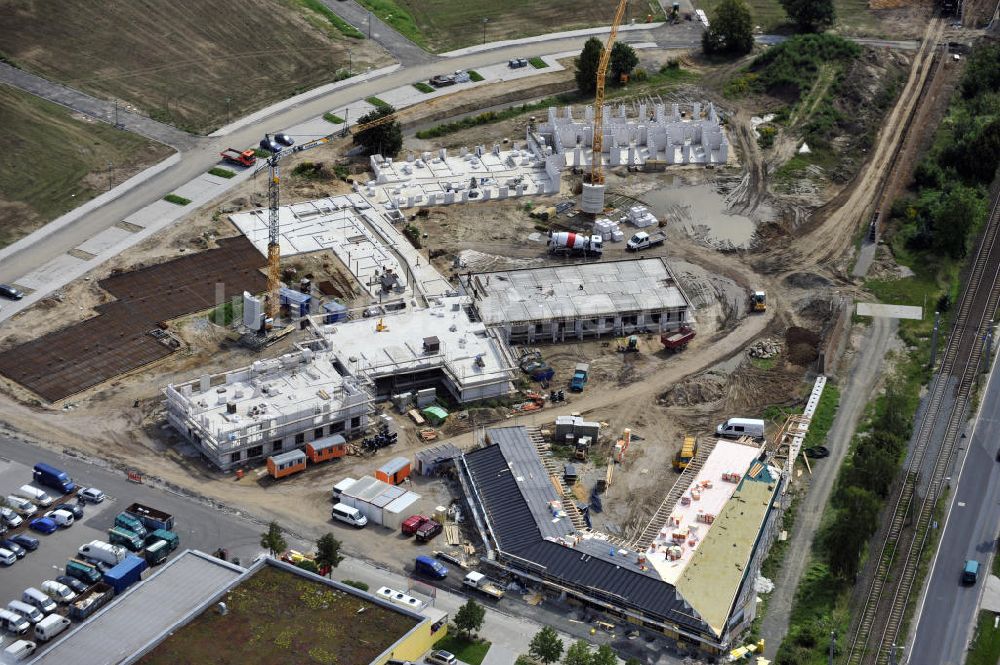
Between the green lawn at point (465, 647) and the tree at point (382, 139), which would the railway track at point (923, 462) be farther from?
the tree at point (382, 139)

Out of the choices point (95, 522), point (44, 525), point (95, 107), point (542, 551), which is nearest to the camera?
point (542, 551)

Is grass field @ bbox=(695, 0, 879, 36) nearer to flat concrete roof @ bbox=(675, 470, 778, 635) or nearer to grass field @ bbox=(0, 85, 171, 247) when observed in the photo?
grass field @ bbox=(0, 85, 171, 247)

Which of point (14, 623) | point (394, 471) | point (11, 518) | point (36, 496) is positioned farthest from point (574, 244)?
point (14, 623)

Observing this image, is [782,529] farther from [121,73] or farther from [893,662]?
[121,73]

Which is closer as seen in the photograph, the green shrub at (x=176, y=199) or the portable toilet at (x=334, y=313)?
the portable toilet at (x=334, y=313)

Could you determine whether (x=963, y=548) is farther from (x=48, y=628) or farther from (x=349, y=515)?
(x=48, y=628)

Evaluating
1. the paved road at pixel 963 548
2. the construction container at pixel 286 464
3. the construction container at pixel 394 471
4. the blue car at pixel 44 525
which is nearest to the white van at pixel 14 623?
the blue car at pixel 44 525

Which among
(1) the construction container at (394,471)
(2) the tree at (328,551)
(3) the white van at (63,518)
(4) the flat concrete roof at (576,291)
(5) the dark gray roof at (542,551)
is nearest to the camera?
(5) the dark gray roof at (542,551)
